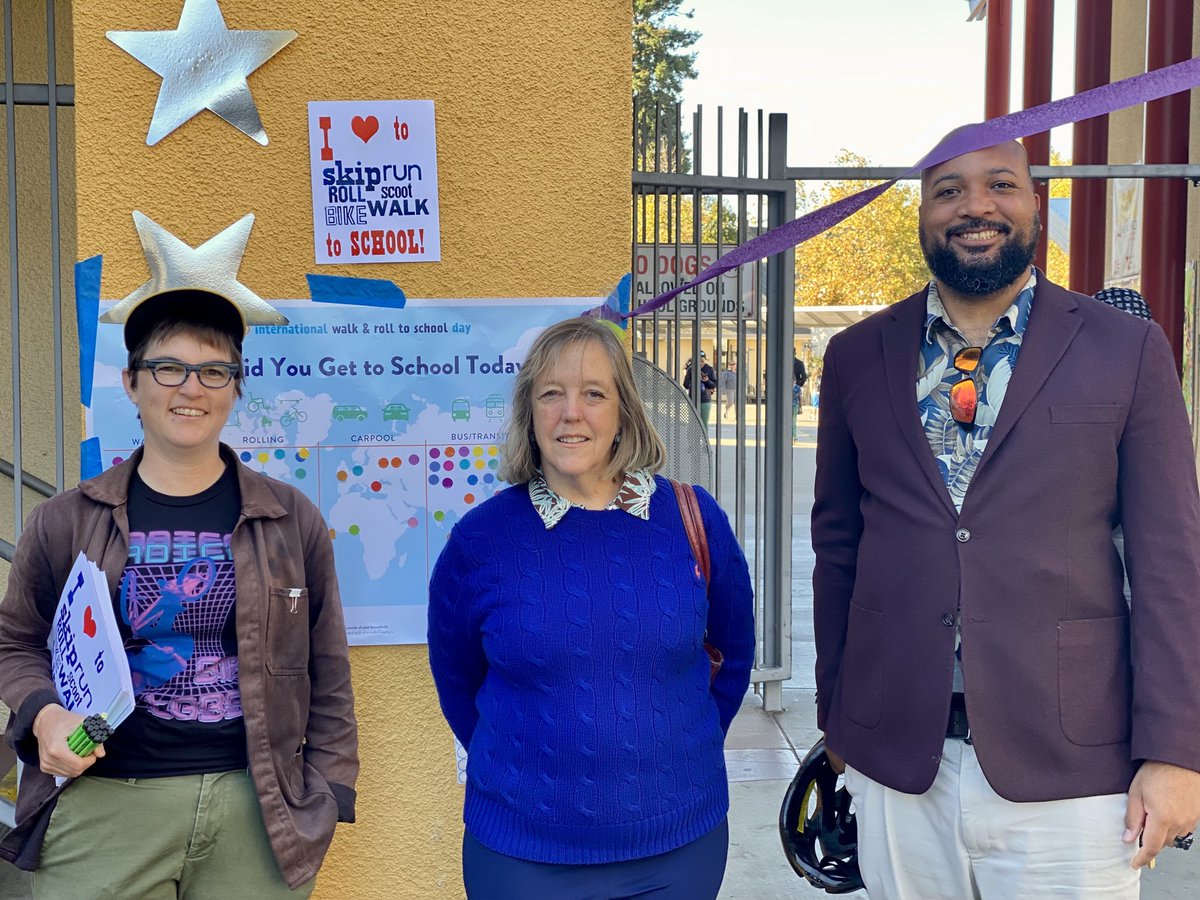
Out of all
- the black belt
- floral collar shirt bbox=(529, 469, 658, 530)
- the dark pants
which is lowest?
the dark pants

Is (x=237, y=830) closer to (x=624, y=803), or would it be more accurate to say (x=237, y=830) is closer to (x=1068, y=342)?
(x=624, y=803)

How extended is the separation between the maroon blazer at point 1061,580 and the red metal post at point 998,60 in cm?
1269

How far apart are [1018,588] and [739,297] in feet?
11.5

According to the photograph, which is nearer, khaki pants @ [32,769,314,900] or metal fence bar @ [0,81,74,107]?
khaki pants @ [32,769,314,900]

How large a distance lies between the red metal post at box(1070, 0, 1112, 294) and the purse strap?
882 centimetres

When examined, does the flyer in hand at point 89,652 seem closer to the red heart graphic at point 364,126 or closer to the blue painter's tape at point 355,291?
the blue painter's tape at point 355,291

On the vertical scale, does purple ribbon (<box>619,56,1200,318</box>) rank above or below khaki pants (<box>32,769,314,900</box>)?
above

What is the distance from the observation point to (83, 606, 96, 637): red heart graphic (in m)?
2.01

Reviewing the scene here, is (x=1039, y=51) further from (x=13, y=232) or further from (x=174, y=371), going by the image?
(x=174, y=371)

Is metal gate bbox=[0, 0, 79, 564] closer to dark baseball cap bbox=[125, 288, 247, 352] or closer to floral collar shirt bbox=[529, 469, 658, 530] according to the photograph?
dark baseball cap bbox=[125, 288, 247, 352]

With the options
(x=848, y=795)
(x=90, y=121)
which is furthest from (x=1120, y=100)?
(x=90, y=121)

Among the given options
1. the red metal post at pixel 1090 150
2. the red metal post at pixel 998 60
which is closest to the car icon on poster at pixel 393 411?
the red metal post at pixel 1090 150

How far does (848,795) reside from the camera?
267 cm

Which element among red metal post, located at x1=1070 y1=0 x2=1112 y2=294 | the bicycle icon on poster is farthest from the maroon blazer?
red metal post, located at x1=1070 y1=0 x2=1112 y2=294
